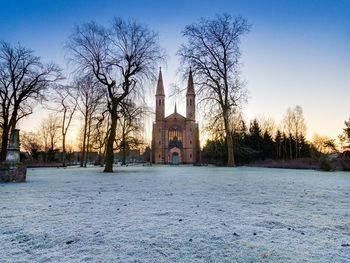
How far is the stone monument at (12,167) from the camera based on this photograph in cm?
1236

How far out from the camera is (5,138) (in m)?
24.8

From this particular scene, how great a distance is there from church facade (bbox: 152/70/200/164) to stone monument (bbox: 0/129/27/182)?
2298 inches

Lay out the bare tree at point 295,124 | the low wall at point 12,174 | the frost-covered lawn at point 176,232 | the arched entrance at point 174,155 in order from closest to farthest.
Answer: the frost-covered lawn at point 176,232 < the low wall at point 12,174 < the bare tree at point 295,124 < the arched entrance at point 174,155

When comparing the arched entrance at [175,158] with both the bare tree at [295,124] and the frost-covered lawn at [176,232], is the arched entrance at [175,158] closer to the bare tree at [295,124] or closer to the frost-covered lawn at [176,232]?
the bare tree at [295,124]

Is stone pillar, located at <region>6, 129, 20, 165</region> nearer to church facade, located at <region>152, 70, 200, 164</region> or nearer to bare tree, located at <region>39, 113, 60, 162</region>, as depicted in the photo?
bare tree, located at <region>39, 113, 60, 162</region>

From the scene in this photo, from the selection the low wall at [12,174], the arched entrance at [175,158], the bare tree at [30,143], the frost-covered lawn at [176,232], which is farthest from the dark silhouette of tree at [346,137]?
the arched entrance at [175,158]

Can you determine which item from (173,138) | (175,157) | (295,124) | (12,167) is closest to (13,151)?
(12,167)

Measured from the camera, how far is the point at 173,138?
247 feet

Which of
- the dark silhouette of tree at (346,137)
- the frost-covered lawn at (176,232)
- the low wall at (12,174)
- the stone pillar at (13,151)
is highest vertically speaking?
the dark silhouette of tree at (346,137)

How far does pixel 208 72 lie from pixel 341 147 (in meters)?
14.2

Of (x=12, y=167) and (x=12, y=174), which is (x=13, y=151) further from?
(x=12, y=174)

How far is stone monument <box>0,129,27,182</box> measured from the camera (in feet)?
40.5

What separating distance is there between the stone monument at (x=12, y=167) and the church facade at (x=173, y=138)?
58.4 meters

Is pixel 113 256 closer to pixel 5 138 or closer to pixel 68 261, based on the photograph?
pixel 68 261
